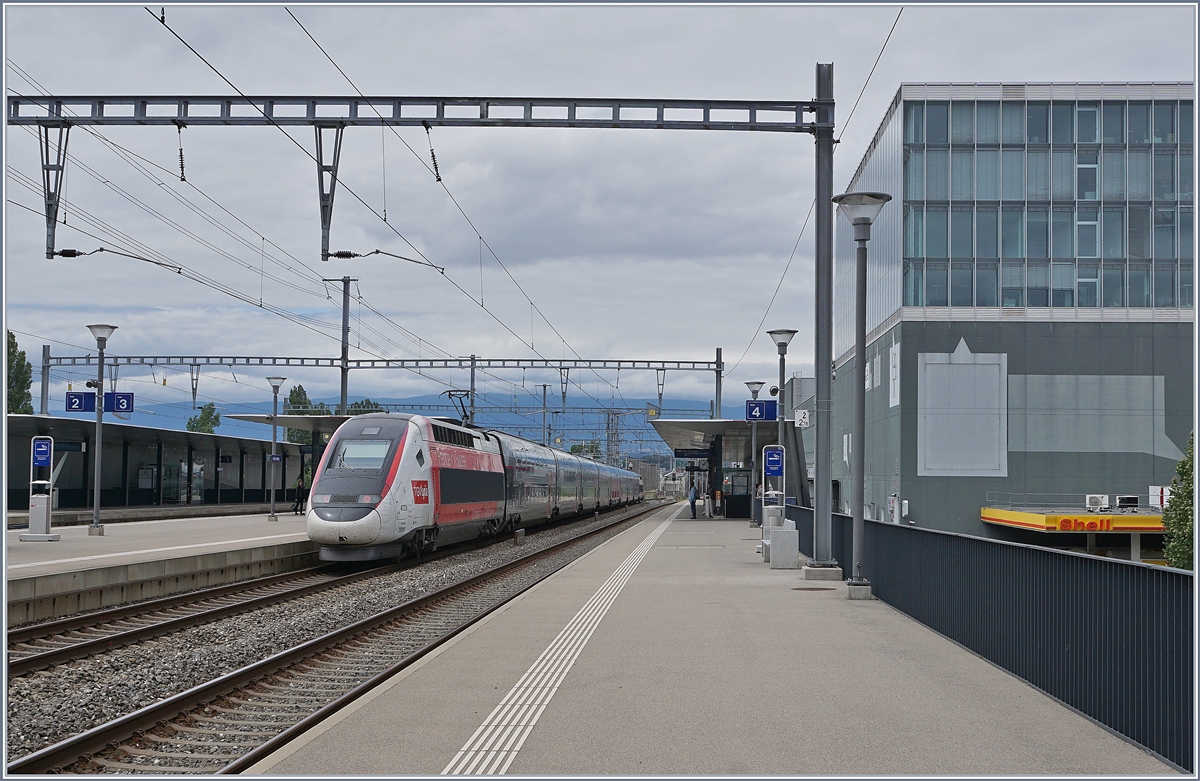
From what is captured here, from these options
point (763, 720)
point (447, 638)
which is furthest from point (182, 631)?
point (763, 720)

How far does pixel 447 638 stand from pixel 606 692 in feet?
10.9

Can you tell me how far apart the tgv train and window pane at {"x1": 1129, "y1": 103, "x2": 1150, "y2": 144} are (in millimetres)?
28330

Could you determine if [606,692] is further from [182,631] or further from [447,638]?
[182,631]

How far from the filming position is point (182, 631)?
13117 millimetres

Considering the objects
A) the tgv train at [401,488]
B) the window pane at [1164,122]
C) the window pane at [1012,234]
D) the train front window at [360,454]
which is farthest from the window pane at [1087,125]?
the train front window at [360,454]

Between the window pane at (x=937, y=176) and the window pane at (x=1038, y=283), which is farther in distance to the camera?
the window pane at (x=937, y=176)

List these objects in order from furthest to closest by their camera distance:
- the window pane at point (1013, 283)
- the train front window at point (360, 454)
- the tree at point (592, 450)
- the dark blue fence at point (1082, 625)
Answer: the tree at point (592, 450)
the window pane at point (1013, 283)
the train front window at point (360, 454)
the dark blue fence at point (1082, 625)

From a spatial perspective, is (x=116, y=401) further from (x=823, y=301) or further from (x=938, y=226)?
(x=938, y=226)

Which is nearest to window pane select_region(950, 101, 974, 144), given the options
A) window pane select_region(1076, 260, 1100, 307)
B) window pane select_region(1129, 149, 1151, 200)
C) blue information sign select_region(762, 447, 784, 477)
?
window pane select_region(1129, 149, 1151, 200)

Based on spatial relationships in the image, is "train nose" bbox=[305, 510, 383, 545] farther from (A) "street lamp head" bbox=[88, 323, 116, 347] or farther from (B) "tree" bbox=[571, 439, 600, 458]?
(B) "tree" bbox=[571, 439, 600, 458]

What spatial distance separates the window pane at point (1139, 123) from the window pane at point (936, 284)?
27.8ft

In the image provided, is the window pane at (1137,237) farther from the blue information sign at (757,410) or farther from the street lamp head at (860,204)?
the street lamp head at (860,204)

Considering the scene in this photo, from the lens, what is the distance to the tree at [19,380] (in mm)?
75062

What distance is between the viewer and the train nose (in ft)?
66.4
